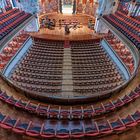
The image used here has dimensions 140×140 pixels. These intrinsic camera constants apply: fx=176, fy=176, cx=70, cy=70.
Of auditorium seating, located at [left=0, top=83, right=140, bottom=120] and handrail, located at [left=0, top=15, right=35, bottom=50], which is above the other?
auditorium seating, located at [left=0, top=83, right=140, bottom=120]

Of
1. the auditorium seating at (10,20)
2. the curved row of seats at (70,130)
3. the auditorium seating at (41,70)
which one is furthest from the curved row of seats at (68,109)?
the auditorium seating at (10,20)

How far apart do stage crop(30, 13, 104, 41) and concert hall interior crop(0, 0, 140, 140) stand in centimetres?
11

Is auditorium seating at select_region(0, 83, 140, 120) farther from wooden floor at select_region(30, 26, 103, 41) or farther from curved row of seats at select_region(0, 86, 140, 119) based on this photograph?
wooden floor at select_region(30, 26, 103, 41)

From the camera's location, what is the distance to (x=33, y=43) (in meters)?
18.8

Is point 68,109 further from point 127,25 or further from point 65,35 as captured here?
point 65,35

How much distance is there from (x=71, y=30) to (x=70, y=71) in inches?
352

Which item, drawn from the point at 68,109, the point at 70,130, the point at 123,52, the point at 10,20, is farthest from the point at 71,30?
the point at 70,130

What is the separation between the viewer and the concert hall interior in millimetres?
6016

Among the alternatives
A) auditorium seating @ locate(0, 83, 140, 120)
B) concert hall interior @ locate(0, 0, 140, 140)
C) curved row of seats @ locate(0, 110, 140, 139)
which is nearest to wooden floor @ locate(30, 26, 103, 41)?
concert hall interior @ locate(0, 0, 140, 140)

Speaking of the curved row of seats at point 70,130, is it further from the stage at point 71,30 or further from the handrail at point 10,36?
the stage at point 71,30

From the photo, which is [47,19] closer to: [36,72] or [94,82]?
[36,72]

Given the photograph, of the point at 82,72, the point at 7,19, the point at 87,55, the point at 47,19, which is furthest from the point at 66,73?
the point at 47,19

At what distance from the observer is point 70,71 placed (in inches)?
561

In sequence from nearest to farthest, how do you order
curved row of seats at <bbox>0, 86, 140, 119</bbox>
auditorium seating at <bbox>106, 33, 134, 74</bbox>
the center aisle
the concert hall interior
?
the concert hall interior → curved row of seats at <bbox>0, 86, 140, 119</bbox> → the center aisle → auditorium seating at <bbox>106, 33, 134, 74</bbox>
